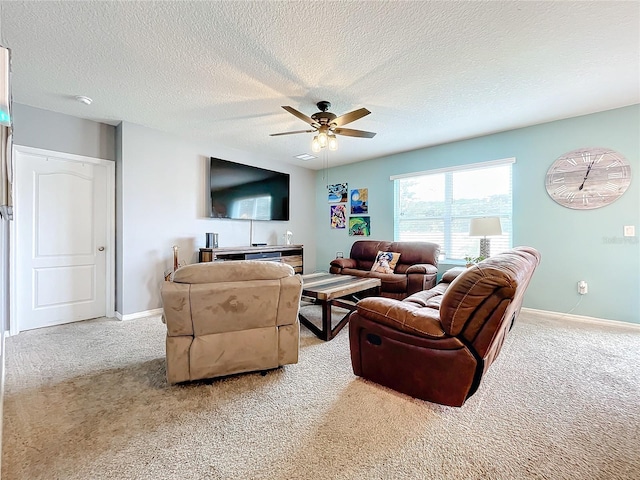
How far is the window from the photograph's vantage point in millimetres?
4113

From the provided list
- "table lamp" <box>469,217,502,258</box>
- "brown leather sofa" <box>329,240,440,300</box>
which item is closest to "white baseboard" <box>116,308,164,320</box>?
"brown leather sofa" <box>329,240,440,300</box>

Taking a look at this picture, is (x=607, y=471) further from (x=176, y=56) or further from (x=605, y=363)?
(x=176, y=56)

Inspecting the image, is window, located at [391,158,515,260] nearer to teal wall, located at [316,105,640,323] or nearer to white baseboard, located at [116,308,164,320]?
teal wall, located at [316,105,640,323]

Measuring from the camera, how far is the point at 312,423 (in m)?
1.60

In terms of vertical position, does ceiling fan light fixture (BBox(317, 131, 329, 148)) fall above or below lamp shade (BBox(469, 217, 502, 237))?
above

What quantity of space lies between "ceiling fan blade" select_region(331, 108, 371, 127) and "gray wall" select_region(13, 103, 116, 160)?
2.91 metres

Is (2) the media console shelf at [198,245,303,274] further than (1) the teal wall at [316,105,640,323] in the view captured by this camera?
Yes

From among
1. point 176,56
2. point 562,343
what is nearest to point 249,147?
point 176,56

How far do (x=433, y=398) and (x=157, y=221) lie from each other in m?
3.74

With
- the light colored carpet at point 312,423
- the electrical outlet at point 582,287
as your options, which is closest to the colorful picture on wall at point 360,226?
the electrical outlet at point 582,287

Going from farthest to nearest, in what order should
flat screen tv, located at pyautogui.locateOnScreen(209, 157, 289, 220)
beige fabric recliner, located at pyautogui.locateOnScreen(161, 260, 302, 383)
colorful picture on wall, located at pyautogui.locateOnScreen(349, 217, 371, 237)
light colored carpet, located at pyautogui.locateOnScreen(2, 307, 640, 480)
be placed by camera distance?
colorful picture on wall, located at pyautogui.locateOnScreen(349, 217, 371, 237) → flat screen tv, located at pyautogui.locateOnScreen(209, 157, 289, 220) → beige fabric recliner, located at pyautogui.locateOnScreen(161, 260, 302, 383) → light colored carpet, located at pyautogui.locateOnScreen(2, 307, 640, 480)

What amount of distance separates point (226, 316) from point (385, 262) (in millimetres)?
3110

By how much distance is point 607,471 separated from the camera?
1.28 metres

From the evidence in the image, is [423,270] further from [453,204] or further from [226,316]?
[226,316]
